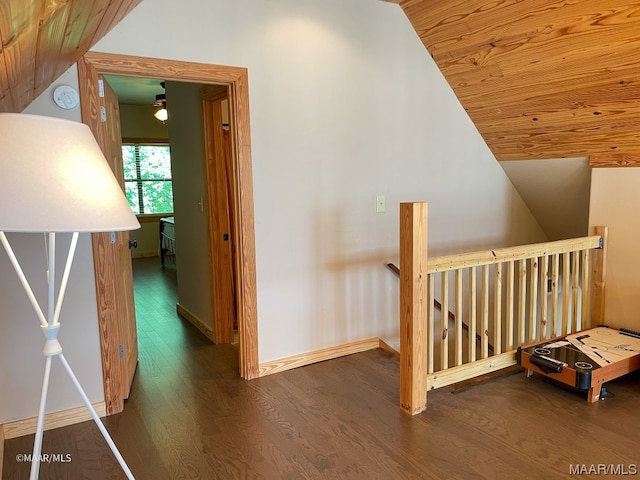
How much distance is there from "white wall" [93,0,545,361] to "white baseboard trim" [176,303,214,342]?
1031 mm

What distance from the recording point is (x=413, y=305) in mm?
2547

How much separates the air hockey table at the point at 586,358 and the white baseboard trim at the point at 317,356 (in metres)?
1.09

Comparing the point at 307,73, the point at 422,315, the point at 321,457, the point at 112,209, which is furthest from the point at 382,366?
the point at 112,209

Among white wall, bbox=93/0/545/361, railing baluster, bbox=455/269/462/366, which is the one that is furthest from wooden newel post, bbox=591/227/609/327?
railing baluster, bbox=455/269/462/366

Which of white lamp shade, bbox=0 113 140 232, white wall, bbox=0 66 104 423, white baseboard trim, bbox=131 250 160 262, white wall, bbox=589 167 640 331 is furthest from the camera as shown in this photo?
white baseboard trim, bbox=131 250 160 262

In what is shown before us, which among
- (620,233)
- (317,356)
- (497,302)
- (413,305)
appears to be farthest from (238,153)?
(620,233)

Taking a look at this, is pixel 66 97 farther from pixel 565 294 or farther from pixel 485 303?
pixel 565 294

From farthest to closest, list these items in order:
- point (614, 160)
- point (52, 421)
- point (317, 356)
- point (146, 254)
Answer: point (146, 254)
point (317, 356)
point (614, 160)
point (52, 421)

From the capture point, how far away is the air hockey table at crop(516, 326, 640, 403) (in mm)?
2674

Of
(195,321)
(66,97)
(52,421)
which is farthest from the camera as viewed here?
(195,321)

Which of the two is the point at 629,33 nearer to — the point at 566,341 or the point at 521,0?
the point at 521,0

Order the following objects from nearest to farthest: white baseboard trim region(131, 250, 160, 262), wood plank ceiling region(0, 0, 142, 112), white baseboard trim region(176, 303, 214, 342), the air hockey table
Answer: wood plank ceiling region(0, 0, 142, 112)
the air hockey table
white baseboard trim region(176, 303, 214, 342)
white baseboard trim region(131, 250, 160, 262)

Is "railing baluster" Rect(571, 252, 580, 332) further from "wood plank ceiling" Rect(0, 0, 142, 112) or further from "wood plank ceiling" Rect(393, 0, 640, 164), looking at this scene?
"wood plank ceiling" Rect(0, 0, 142, 112)

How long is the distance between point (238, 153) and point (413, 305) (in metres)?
1.41
